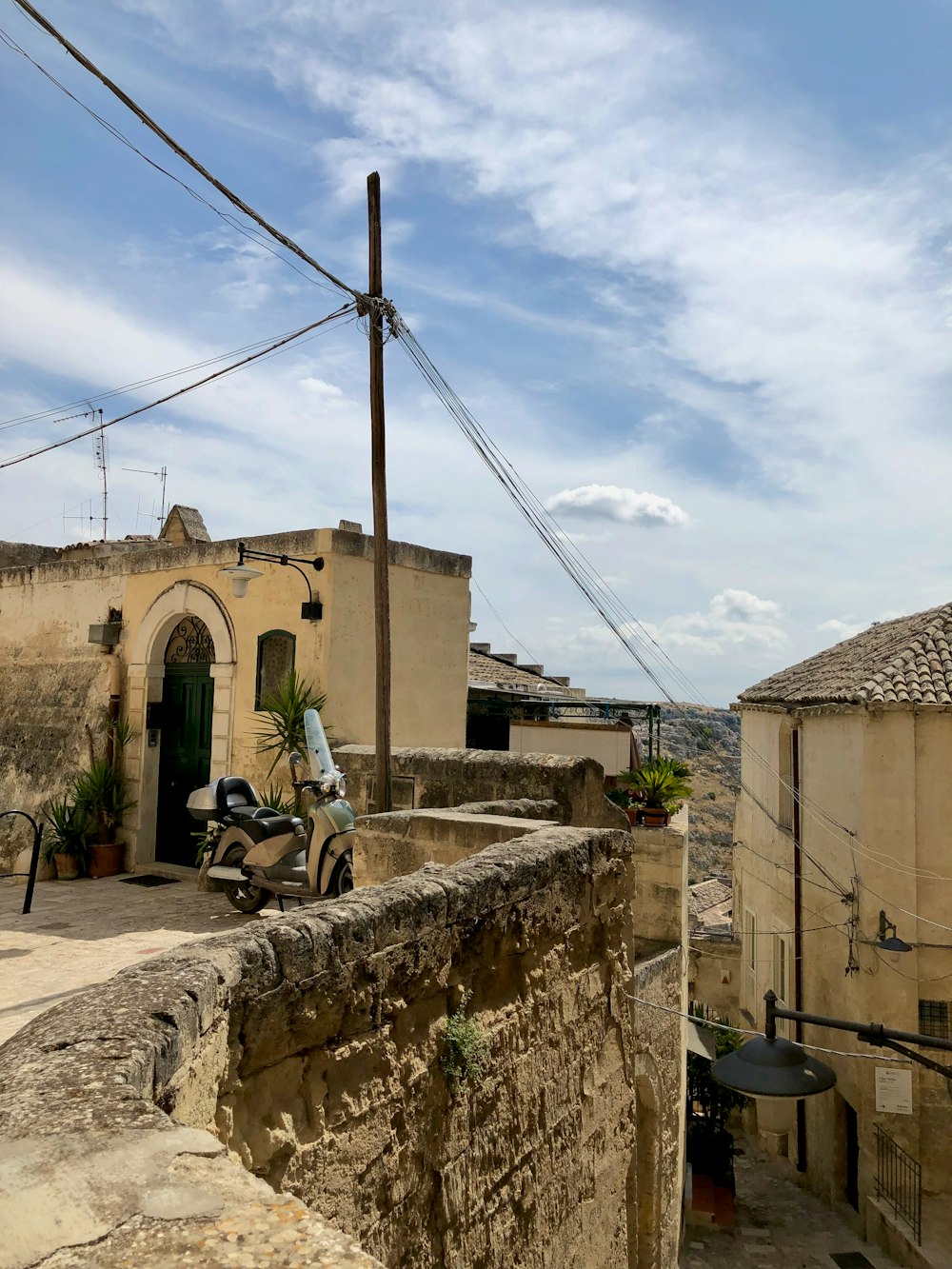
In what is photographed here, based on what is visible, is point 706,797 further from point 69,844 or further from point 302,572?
point 302,572

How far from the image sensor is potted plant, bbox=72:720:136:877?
33.7 feet

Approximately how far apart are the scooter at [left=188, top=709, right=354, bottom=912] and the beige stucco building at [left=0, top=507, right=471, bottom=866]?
1.30 metres

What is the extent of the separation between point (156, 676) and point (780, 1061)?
803cm

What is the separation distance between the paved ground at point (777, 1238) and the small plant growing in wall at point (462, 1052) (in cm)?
988

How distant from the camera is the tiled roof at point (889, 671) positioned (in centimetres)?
1198

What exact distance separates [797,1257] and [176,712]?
10149 millimetres

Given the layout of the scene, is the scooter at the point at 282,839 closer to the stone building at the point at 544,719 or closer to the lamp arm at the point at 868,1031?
the lamp arm at the point at 868,1031

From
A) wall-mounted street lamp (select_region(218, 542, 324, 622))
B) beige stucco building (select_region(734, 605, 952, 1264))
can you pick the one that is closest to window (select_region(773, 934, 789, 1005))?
beige stucco building (select_region(734, 605, 952, 1264))

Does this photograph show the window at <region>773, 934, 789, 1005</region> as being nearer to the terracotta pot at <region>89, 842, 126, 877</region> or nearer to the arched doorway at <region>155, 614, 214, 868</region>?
the arched doorway at <region>155, 614, 214, 868</region>

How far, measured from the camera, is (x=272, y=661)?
10094mm

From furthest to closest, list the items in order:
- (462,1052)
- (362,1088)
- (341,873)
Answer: (341,873), (462,1052), (362,1088)

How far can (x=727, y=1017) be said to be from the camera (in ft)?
66.4

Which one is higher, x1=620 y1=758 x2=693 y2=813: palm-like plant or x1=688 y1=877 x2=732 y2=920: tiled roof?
x1=620 y1=758 x2=693 y2=813: palm-like plant

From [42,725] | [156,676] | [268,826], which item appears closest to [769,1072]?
[268,826]
